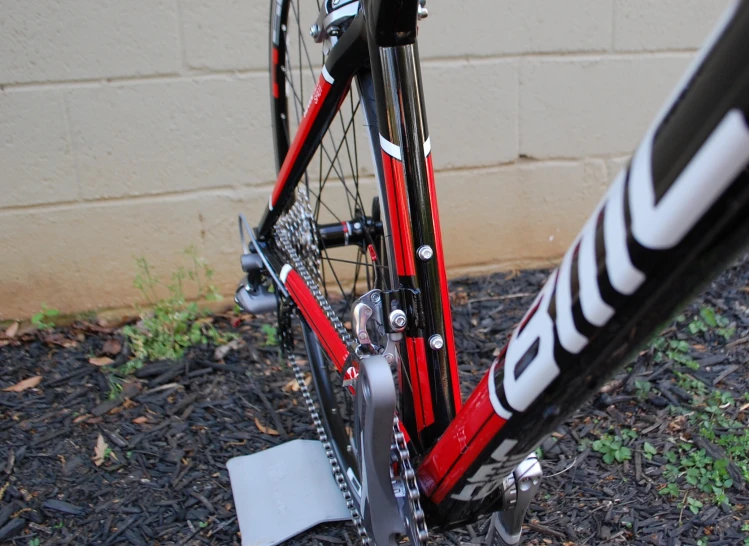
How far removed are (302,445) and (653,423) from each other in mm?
1033

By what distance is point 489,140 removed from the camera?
277 cm

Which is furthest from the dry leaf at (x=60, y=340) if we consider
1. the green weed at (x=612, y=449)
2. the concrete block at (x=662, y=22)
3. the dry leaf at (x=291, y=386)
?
the concrete block at (x=662, y=22)

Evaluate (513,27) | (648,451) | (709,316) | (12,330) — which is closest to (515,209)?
(513,27)

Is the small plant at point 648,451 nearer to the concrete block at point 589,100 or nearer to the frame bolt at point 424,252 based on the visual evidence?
the frame bolt at point 424,252

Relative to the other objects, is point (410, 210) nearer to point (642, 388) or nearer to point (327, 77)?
point (327, 77)

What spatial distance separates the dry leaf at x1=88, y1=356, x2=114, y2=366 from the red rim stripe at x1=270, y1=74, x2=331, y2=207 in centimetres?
102

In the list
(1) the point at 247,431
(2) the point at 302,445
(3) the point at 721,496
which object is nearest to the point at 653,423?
(3) the point at 721,496

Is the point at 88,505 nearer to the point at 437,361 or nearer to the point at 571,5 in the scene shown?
the point at 437,361

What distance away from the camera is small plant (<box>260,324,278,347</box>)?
2.50 metres

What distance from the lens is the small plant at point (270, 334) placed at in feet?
8.21

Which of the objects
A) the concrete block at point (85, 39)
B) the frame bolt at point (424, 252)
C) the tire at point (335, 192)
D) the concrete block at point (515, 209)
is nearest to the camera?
the frame bolt at point (424, 252)

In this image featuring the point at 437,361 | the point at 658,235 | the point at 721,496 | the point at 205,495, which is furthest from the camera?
the point at 205,495

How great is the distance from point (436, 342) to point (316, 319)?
0.38 m

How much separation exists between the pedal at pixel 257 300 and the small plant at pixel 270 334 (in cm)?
→ 45
